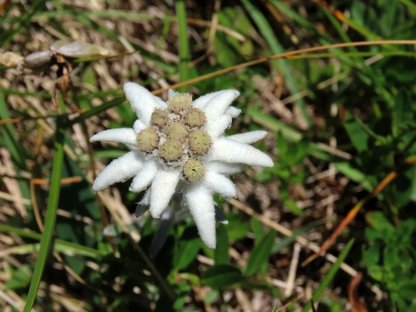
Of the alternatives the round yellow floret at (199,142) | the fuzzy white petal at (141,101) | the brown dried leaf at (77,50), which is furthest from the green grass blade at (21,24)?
the round yellow floret at (199,142)

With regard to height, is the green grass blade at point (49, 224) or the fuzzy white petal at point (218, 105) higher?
the fuzzy white petal at point (218, 105)

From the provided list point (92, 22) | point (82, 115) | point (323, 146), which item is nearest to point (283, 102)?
point (323, 146)

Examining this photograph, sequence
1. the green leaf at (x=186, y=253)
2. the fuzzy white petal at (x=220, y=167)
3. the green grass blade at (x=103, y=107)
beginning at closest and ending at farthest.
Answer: the fuzzy white petal at (x=220, y=167) → the green grass blade at (x=103, y=107) → the green leaf at (x=186, y=253)

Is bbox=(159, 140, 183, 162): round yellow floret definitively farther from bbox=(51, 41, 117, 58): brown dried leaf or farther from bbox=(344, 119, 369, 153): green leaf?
bbox=(344, 119, 369, 153): green leaf

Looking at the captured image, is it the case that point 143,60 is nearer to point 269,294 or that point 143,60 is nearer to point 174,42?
point 174,42

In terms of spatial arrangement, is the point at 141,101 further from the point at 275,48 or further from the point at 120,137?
the point at 275,48

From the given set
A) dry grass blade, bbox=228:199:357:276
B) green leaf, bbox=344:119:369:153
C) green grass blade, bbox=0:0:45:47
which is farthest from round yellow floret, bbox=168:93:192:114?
green leaf, bbox=344:119:369:153

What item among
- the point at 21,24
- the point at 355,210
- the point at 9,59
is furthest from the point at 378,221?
the point at 21,24

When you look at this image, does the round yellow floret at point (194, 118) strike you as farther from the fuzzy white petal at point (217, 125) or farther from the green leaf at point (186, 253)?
the green leaf at point (186, 253)
